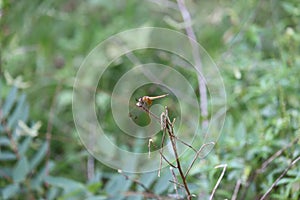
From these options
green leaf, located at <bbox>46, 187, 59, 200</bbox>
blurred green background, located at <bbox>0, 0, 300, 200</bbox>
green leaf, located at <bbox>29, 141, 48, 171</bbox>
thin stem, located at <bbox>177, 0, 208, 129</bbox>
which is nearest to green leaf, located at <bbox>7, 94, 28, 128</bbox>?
blurred green background, located at <bbox>0, 0, 300, 200</bbox>

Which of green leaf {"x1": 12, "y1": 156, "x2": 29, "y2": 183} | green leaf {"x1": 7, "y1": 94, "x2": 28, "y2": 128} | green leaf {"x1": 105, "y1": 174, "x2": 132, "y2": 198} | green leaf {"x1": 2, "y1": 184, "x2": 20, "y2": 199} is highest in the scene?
green leaf {"x1": 7, "y1": 94, "x2": 28, "y2": 128}

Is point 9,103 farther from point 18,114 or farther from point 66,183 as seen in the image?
point 66,183

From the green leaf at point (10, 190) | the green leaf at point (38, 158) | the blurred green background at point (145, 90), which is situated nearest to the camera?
the blurred green background at point (145, 90)

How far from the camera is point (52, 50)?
7.00 feet

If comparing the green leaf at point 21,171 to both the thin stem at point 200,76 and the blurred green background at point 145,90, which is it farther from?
the thin stem at point 200,76

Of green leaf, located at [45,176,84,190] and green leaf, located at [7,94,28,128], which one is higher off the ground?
green leaf, located at [7,94,28,128]

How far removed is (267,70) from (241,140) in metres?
0.30

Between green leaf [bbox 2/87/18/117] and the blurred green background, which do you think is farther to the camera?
green leaf [bbox 2/87/18/117]

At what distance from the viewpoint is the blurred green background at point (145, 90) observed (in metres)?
1.15

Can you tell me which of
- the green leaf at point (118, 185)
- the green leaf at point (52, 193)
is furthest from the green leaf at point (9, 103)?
the green leaf at point (118, 185)

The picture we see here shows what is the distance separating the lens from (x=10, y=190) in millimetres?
1334

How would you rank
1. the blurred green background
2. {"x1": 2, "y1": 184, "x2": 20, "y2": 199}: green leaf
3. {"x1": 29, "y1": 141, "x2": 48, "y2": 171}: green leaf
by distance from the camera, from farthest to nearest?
1. {"x1": 29, "y1": 141, "x2": 48, "y2": 171}: green leaf
2. {"x1": 2, "y1": 184, "x2": 20, "y2": 199}: green leaf
3. the blurred green background

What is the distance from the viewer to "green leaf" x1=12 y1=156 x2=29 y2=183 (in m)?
1.37

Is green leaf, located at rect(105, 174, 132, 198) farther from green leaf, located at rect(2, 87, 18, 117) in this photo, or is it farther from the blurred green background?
green leaf, located at rect(2, 87, 18, 117)
